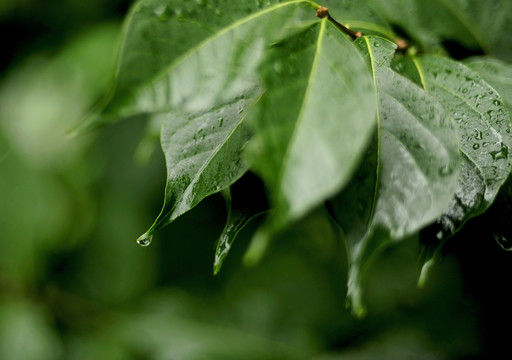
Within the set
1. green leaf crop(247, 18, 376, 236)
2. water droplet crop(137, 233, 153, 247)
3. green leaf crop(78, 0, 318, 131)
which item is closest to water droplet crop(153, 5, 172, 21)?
green leaf crop(78, 0, 318, 131)

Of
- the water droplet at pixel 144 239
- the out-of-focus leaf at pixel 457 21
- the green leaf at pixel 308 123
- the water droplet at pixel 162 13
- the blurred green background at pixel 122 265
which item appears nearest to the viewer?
the green leaf at pixel 308 123

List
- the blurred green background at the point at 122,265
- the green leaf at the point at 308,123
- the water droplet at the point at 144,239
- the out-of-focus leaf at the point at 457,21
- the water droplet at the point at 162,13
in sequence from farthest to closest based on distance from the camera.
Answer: the blurred green background at the point at 122,265, the out-of-focus leaf at the point at 457,21, the water droplet at the point at 144,239, the water droplet at the point at 162,13, the green leaf at the point at 308,123

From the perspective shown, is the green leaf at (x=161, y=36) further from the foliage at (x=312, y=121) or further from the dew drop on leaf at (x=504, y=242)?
the dew drop on leaf at (x=504, y=242)

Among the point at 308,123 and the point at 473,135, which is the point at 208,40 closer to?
the point at 308,123

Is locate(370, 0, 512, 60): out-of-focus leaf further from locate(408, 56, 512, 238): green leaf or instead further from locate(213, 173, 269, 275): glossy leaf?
locate(213, 173, 269, 275): glossy leaf

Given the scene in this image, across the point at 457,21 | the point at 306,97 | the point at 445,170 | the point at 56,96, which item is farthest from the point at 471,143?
the point at 56,96

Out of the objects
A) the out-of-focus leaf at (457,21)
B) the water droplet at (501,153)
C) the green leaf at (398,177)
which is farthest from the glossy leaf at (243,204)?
the out-of-focus leaf at (457,21)

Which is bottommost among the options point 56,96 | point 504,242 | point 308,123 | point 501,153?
point 56,96
